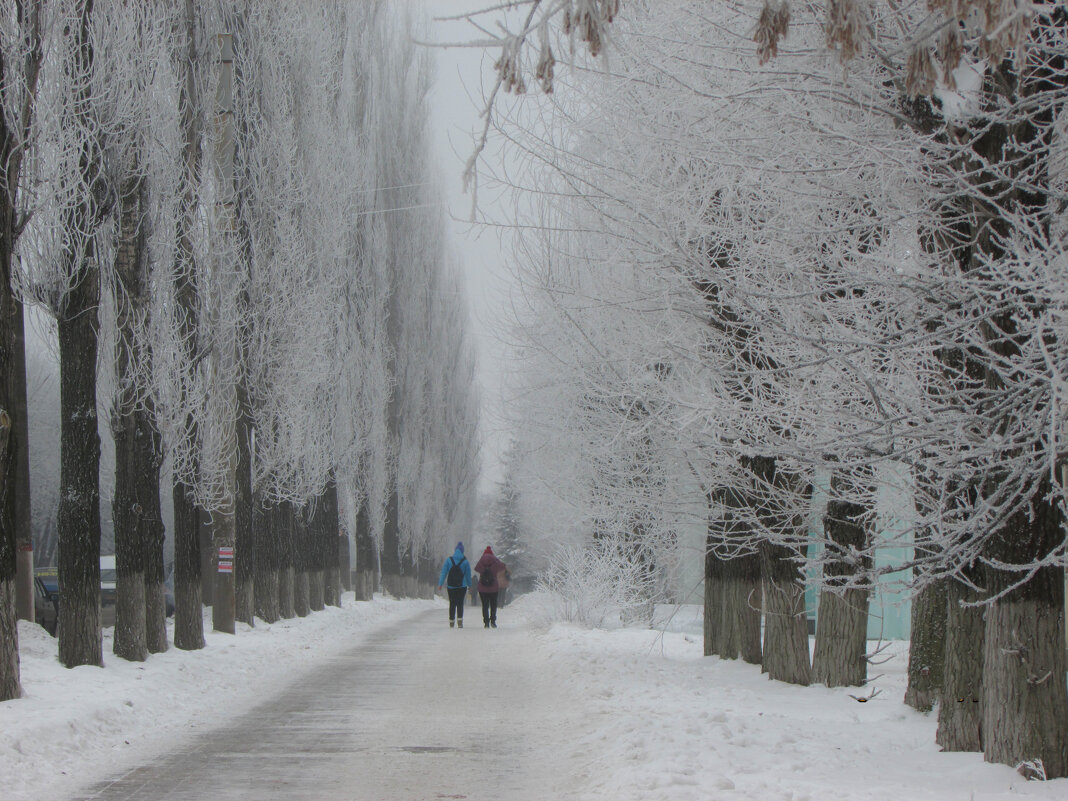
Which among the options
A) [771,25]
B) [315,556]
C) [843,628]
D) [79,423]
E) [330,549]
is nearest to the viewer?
[771,25]

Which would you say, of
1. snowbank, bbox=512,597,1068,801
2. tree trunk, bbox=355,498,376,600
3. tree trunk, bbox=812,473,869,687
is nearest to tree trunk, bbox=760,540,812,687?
snowbank, bbox=512,597,1068,801

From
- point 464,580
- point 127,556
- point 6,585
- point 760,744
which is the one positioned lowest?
point 464,580

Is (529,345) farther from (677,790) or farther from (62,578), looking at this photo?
(677,790)

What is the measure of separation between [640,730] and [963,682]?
2314 mm

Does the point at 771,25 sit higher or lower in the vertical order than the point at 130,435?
higher

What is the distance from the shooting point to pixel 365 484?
36.3 meters

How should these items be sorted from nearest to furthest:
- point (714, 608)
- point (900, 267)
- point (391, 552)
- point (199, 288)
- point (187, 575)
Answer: point (900, 267), point (714, 608), point (187, 575), point (199, 288), point (391, 552)

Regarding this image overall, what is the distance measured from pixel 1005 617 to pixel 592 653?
31.1ft

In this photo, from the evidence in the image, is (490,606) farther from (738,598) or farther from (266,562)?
(738,598)

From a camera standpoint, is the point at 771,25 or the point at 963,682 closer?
the point at 771,25

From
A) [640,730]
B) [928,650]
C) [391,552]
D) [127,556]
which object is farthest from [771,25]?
[391,552]

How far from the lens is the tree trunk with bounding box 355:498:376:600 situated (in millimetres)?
36469

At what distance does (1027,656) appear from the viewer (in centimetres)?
648

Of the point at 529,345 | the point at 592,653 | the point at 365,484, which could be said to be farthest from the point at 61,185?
the point at 365,484
